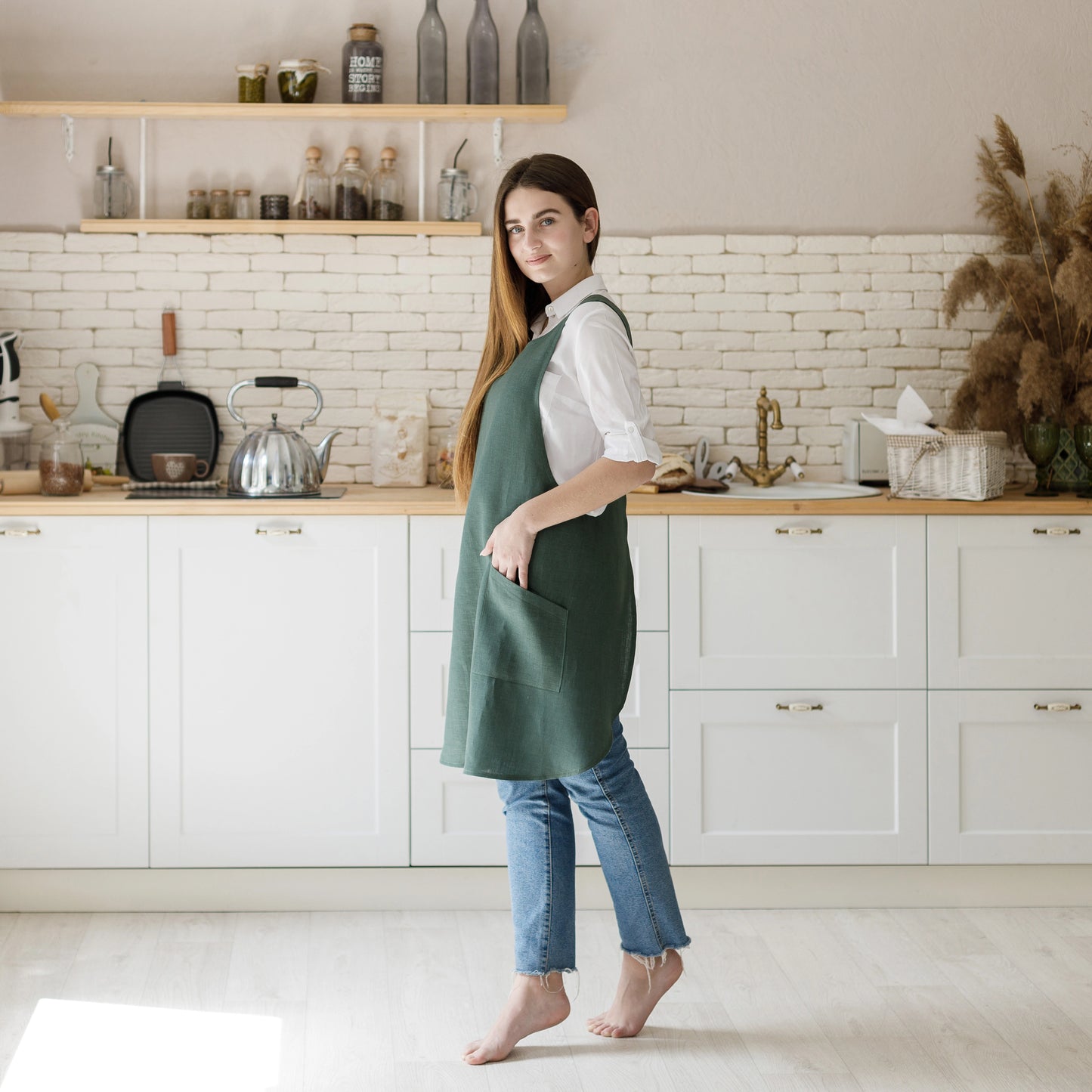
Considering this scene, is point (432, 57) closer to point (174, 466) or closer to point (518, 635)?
point (174, 466)

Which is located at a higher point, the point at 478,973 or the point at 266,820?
the point at 266,820

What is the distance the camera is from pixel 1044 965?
8.24 ft

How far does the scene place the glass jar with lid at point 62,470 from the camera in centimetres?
286

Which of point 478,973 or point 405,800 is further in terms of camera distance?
point 405,800

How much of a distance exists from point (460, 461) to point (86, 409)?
162 centimetres

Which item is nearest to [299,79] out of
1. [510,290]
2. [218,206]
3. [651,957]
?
[218,206]

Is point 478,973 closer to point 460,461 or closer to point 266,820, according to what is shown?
point 266,820

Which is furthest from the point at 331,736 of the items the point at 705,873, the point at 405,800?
the point at 705,873

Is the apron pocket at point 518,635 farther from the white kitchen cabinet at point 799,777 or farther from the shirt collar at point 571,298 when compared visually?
the white kitchen cabinet at point 799,777

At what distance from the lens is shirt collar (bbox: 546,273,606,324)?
199 centimetres

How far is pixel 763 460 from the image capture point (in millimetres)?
3242

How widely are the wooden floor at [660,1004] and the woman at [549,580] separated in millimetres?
161

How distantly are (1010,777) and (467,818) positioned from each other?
4.14 feet

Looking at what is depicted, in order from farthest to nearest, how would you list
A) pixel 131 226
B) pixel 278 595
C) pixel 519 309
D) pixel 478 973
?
pixel 131 226 → pixel 278 595 → pixel 478 973 → pixel 519 309
